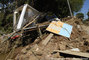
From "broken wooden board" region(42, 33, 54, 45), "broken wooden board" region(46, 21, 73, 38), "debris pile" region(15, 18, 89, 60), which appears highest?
"broken wooden board" region(46, 21, 73, 38)

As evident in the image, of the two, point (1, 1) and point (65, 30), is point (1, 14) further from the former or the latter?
point (65, 30)

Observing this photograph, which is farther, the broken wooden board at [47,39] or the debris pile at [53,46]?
the broken wooden board at [47,39]

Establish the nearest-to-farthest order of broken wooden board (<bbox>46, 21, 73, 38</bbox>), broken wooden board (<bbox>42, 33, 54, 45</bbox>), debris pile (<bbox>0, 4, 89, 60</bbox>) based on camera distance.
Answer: debris pile (<bbox>0, 4, 89, 60</bbox>)
broken wooden board (<bbox>42, 33, 54, 45</bbox>)
broken wooden board (<bbox>46, 21, 73, 38</bbox>)

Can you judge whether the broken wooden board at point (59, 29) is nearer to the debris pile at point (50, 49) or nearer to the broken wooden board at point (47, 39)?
the debris pile at point (50, 49)

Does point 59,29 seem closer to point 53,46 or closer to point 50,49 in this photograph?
point 53,46

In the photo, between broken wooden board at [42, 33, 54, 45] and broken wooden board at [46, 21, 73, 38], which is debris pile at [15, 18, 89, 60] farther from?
broken wooden board at [46, 21, 73, 38]

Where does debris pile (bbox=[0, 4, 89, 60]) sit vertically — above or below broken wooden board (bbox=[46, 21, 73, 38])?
below

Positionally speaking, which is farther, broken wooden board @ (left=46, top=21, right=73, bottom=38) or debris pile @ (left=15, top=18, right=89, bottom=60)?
broken wooden board @ (left=46, top=21, right=73, bottom=38)

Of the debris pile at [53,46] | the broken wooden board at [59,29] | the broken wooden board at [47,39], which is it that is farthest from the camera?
the broken wooden board at [59,29]

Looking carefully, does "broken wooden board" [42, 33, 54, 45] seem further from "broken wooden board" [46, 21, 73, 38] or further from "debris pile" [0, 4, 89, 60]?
"broken wooden board" [46, 21, 73, 38]

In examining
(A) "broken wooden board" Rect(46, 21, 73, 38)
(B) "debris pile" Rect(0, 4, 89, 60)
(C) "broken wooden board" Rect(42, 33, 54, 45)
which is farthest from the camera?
(A) "broken wooden board" Rect(46, 21, 73, 38)

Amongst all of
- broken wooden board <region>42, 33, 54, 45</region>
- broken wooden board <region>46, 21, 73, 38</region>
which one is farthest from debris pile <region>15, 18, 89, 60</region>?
broken wooden board <region>46, 21, 73, 38</region>

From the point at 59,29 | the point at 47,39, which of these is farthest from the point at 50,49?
the point at 59,29

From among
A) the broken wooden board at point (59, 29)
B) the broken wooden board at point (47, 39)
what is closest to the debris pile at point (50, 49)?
the broken wooden board at point (47, 39)
